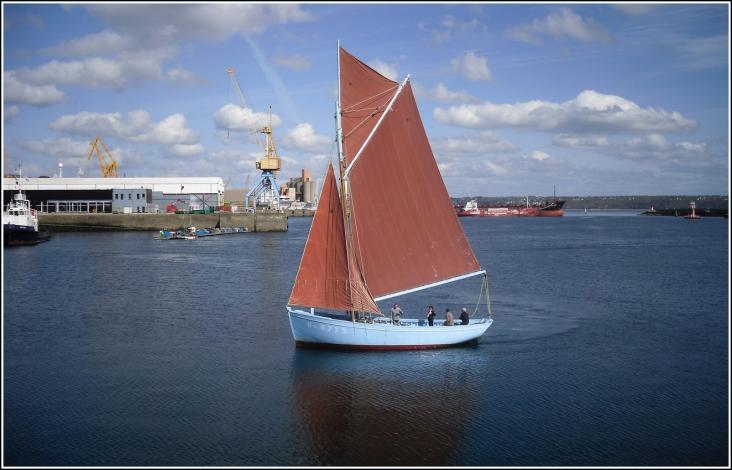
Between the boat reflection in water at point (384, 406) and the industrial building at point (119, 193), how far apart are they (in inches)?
5048

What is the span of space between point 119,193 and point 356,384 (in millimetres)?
135847

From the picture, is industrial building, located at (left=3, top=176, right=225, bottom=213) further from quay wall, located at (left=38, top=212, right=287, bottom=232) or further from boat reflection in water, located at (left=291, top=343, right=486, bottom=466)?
boat reflection in water, located at (left=291, top=343, right=486, bottom=466)

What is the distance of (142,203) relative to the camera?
151875 millimetres

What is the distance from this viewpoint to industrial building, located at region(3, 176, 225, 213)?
152 m

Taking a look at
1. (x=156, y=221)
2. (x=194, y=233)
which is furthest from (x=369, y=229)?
(x=156, y=221)

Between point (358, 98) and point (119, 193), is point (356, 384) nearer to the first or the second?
point (358, 98)

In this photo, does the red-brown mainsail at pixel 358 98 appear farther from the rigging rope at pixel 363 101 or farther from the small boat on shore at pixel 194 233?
the small boat on shore at pixel 194 233

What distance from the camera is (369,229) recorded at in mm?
34938

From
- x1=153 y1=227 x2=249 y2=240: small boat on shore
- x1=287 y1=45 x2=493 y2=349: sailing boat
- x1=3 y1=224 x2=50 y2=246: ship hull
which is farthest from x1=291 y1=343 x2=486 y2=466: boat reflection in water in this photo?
x1=153 y1=227 x2=249 y2=240: small boat on shore

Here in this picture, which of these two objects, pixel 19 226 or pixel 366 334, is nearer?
pixel 366 334

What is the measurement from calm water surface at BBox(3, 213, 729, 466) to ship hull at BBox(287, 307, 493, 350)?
76cm

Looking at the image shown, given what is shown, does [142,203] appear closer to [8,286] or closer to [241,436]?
[8,286]

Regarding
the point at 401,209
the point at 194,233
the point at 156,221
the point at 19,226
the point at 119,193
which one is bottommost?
the point at 194,233

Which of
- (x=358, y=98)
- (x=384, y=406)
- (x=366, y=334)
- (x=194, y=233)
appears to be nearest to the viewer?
(x=384, y=406)
